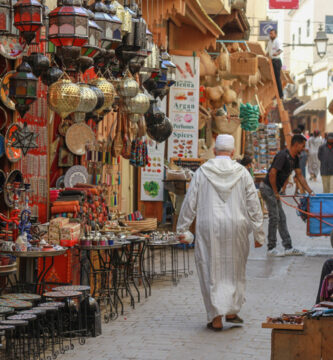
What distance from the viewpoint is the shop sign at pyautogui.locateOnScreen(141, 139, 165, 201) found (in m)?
14.7

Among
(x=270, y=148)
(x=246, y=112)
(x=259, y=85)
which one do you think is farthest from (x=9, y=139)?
(x=270, y=148)

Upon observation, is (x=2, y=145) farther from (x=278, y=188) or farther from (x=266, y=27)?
(x=266, y=27)

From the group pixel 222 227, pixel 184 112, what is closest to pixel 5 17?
pixel 222 227

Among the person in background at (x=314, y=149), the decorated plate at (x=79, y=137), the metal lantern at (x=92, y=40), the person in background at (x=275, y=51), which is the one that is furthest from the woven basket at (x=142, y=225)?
the person in background at (x=314, y=149)

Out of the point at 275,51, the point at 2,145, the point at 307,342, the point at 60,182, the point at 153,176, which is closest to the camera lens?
the point at 307,342

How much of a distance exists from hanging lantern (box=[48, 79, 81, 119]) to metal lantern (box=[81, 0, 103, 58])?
1.25 ft

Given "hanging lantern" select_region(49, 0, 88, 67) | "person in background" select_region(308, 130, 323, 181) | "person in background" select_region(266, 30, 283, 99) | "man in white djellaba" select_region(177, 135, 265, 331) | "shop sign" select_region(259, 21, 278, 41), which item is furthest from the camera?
"person in background" select_region(308, 130, 323, 181)

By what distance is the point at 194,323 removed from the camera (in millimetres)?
8430

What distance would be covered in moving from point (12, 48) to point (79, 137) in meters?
2.47

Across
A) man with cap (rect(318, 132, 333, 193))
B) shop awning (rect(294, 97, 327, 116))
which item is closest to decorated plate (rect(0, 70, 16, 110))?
man with cap (rect(318, 132, 333, 193))

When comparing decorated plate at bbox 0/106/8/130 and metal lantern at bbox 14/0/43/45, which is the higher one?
metal lantern at bbox 14/0/43/45

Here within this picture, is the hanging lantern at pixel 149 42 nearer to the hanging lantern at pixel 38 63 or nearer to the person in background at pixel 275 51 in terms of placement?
the hanging lantern at pixel 38 63

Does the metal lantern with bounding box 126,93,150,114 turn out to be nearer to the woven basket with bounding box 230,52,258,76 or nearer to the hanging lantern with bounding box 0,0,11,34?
the hanging lantern with bounding box 0,0,11,34

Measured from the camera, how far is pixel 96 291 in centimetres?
909
